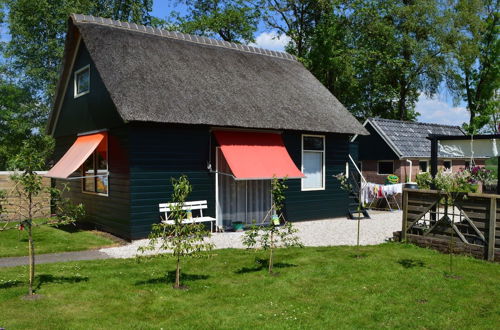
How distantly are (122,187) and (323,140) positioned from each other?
23.7 ft

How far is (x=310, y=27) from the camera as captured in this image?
31828mm

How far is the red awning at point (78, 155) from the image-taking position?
12587 mm

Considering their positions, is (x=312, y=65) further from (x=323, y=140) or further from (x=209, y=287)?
(x=209, y=287)

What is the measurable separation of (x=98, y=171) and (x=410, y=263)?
9.52 metres

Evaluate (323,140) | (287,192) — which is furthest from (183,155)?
(323,140)

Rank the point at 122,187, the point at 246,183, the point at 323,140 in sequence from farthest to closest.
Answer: the point at 323,140
the point at 246,183
the point at 122,187

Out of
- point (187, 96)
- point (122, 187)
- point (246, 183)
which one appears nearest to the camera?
point (122, 187)

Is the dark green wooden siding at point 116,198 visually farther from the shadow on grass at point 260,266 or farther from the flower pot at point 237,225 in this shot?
the shadow on grass at point 260,266

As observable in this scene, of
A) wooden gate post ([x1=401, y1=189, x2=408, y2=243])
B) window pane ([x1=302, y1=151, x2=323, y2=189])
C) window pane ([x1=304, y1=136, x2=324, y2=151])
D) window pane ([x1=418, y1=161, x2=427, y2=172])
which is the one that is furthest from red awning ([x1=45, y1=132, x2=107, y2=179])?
window pane ([x1=418, y1=161, x2=427, y2=172])

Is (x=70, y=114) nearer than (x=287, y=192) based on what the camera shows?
No

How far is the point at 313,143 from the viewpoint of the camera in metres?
15.7

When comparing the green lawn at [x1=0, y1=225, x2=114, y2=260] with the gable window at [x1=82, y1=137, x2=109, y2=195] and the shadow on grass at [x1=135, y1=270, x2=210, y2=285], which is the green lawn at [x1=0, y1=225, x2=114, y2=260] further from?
the shadow on grass at [x1=135, y1=270, x2=210, y2=285]

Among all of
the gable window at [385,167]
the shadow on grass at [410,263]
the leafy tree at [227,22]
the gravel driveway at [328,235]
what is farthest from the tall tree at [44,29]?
the shadow on grass at [410,263]

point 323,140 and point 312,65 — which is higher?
point 312,65
